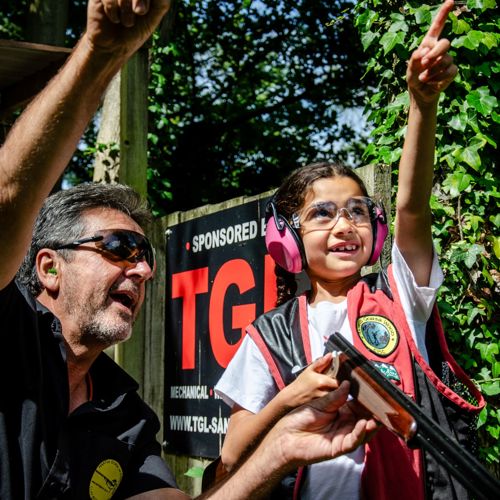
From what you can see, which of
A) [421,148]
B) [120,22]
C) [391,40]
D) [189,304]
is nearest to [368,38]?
[391,40]

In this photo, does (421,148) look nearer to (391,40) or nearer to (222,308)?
(391,40)

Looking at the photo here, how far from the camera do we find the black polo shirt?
1.98m

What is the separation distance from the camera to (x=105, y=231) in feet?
8.52

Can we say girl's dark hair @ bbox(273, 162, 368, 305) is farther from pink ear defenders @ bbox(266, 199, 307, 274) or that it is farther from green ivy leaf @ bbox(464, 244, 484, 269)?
green ivy leaf @ bbox(464, 244, 484, 269)

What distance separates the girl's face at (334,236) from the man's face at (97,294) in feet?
1.93

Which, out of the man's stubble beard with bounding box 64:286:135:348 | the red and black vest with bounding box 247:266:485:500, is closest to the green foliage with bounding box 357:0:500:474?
the red and black vest with bounding box 247:266:485:500

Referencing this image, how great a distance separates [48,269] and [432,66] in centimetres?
139

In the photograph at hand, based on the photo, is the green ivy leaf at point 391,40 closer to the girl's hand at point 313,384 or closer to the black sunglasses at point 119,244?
the black sunglasses at point 119,244

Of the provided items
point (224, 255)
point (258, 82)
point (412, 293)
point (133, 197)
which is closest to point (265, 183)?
point (258, 82)

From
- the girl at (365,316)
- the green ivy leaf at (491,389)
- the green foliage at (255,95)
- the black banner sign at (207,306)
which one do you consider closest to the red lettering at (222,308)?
the black banner sign at (207,306)

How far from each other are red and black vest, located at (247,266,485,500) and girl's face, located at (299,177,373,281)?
0.09 meters

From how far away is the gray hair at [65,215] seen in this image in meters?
2.57

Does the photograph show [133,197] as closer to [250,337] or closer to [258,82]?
[250,337]

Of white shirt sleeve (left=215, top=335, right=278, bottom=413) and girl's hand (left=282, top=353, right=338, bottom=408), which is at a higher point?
white shirt sleeve (left=215, top=335, right=278, bottom=413)
